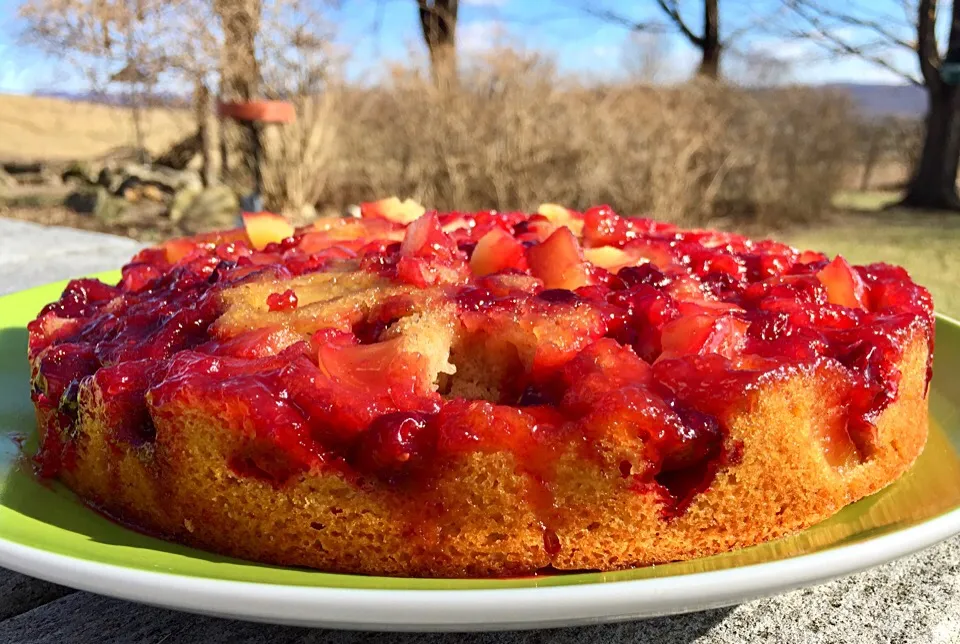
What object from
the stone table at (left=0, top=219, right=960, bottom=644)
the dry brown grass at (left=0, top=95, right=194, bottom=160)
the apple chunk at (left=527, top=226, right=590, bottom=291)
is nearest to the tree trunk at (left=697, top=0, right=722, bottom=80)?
the dry brown grass at (left=0, top=95, right=194, bottom=160)

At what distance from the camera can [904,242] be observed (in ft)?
33.2

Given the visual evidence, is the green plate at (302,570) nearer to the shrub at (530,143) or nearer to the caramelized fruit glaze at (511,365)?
the caramelized fruit glaze at (511,365)

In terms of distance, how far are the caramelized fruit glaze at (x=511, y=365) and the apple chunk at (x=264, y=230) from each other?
10.6 inches

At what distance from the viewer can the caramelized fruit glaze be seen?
1163mm

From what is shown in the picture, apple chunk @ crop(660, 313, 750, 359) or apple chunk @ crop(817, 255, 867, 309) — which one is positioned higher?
apple chunk @ crop(660, 313, 750, 359)

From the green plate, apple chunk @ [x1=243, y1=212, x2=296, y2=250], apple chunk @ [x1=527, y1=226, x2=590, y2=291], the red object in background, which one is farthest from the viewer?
the red object in background

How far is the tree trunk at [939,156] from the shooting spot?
12.7 metres

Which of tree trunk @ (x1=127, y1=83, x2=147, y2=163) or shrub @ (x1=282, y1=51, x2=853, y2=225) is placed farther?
tree trunk @ (x1=127, y1=83, x2=147, y2=163)

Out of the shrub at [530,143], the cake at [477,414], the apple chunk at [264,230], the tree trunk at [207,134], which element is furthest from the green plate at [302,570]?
the tree trunk at [207,134]

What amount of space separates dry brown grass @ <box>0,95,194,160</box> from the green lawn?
353 inches

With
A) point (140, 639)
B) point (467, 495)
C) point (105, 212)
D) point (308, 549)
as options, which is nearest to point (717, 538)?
point (467, 495)

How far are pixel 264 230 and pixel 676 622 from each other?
5.19ft

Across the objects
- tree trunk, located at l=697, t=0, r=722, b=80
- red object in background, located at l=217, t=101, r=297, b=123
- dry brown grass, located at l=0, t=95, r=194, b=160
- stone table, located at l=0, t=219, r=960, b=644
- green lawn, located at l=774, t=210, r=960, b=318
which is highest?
tree trunk, located at l=697, t=0, r=722, b=80

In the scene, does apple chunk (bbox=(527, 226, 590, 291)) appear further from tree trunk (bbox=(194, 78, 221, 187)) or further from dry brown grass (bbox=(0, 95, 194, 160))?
dry brown grass (bbox=(0, 95, 194, 160))
